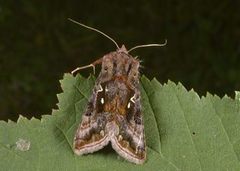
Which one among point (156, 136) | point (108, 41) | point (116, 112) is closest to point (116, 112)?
point (116, 112)

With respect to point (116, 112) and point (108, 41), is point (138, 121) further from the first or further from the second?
point (108, 41)

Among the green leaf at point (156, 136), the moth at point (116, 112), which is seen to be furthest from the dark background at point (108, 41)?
the green leaf at point (156, 136)

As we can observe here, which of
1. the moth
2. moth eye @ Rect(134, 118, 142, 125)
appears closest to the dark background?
the moth

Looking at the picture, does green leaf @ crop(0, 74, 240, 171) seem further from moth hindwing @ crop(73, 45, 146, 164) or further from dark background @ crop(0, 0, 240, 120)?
dark background @ crop(0, 0, 240, 120)

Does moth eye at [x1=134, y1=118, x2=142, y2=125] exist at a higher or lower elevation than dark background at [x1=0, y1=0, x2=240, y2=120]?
lower

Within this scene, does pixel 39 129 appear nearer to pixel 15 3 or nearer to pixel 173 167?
pixel 173 167

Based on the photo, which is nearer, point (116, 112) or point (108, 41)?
point (116, 112)

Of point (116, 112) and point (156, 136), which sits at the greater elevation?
point (116, 112)
